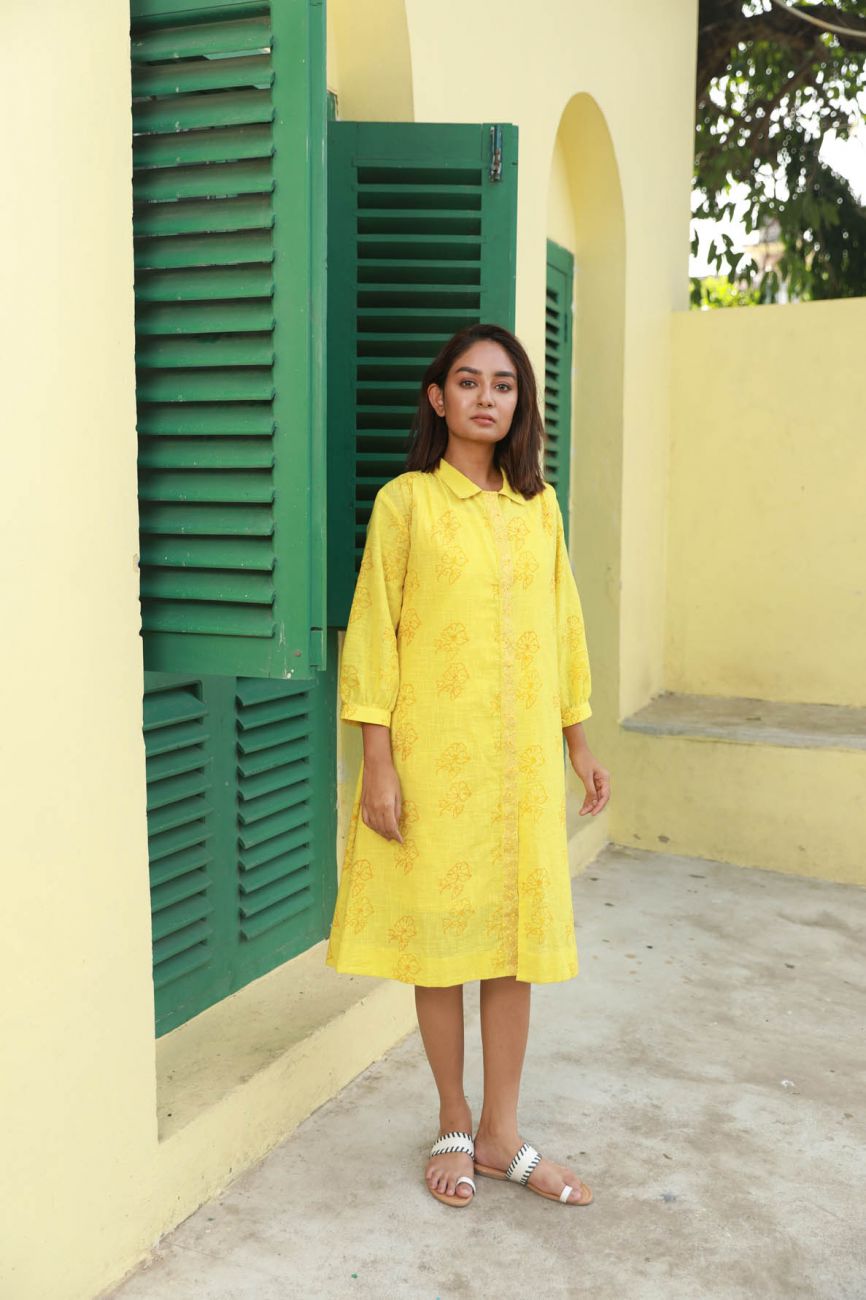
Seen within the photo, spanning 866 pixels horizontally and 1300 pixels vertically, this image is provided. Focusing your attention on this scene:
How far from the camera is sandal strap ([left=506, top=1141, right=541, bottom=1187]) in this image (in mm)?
2453

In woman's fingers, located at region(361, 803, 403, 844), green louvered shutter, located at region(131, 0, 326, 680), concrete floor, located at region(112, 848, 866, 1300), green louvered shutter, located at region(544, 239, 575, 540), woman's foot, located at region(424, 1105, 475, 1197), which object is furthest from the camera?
green louvered shutter, located at region(544, 239, 575, 540)

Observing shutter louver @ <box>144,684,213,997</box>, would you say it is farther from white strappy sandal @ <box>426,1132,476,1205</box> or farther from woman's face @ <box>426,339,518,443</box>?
woman's face @ <box>426,339,518,443</box>

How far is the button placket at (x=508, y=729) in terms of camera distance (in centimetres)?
235

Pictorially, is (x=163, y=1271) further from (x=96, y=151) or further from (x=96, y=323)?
(x=96, y=151)

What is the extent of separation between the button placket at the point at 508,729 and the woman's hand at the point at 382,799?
21 cm

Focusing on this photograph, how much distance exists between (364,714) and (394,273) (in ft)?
4.02

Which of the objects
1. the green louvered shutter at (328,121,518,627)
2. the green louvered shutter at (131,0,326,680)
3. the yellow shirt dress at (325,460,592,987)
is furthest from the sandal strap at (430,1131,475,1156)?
the green louvered shutter at (328,121,518,627)

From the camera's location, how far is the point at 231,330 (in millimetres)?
2041

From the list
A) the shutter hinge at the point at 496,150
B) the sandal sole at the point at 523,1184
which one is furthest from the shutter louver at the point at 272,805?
the shutter hinge at the point at 496,150

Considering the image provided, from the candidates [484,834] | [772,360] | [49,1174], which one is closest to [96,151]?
[484,834]

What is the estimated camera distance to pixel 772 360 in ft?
17.7

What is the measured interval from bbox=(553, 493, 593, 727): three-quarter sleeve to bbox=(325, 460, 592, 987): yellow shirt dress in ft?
0.41

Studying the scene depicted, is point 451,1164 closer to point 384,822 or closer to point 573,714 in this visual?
point 384,822

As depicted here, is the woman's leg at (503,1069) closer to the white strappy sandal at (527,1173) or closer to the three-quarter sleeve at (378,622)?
the white strappy sandal at (527,1173)
